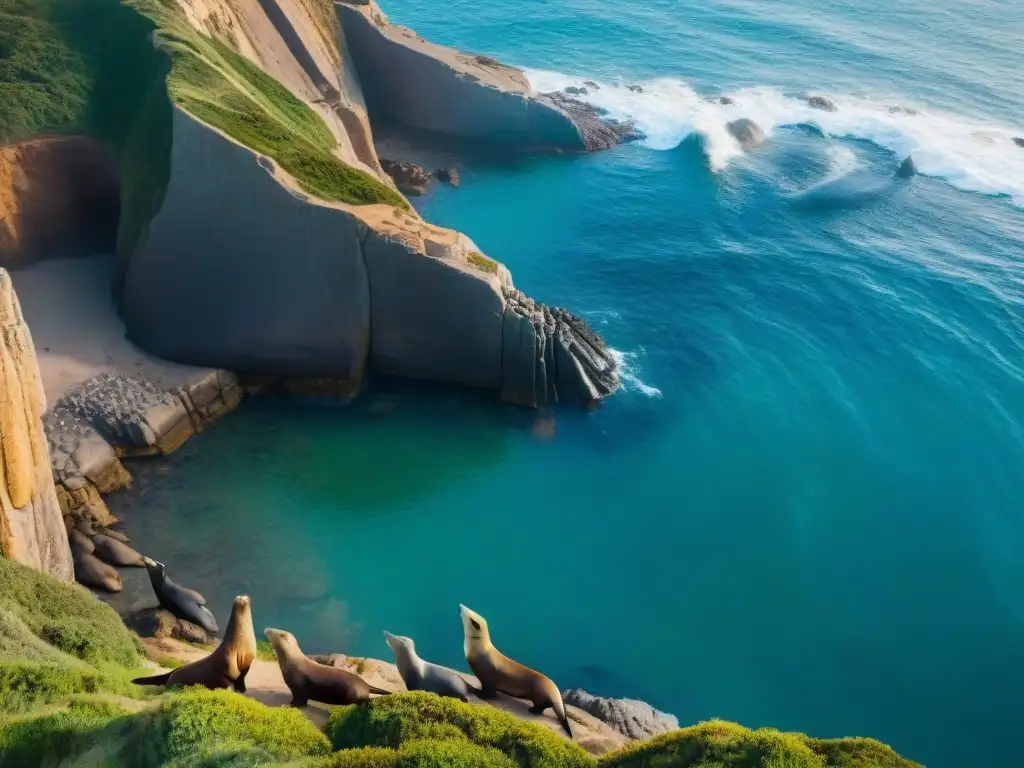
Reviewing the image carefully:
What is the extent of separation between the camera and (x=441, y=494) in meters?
25.2

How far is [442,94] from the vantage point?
153 feet

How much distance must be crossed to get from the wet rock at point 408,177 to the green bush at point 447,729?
3273 cm

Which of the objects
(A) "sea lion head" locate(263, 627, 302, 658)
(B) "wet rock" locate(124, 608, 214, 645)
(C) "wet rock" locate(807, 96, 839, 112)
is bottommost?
(B) "wet rock" locate(124, 608, 214, 645)

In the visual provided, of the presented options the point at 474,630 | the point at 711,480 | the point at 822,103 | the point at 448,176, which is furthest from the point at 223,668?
the point at 822,103

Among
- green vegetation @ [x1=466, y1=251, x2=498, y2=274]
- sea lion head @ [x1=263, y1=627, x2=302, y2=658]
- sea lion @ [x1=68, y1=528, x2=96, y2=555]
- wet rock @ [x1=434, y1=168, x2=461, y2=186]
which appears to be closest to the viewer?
sea lion head @ [x1=263, y1=627, x2=302, y2=658]

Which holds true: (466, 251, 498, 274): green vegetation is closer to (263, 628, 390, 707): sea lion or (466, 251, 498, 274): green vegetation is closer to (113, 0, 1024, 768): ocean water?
(113, 0, 1024, 768): ocean water

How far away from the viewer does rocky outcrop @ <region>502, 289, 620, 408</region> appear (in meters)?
27.5

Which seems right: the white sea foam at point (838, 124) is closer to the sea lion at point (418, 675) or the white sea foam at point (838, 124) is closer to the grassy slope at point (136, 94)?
the grassy slope at point (136, 94)

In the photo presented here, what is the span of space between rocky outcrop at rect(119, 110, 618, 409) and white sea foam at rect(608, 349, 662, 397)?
325cm

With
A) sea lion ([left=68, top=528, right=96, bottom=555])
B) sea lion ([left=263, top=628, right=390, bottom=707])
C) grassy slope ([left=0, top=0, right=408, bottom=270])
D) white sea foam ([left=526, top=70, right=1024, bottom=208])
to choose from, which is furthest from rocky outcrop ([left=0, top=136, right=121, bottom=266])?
white sea foam ([left=526, top=70, right=1024, bottom=208])

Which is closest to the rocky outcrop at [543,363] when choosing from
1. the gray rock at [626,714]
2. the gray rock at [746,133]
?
the gray rock at [626,714]

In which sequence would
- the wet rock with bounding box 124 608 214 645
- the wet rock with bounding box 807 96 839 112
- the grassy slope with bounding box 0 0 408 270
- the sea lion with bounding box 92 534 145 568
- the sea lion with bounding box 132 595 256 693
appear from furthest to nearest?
the wet rock with bounding box 807 96 839 112 → the grassy slope with bounding box 0 0 408 270 → the sea lion with bounding box 92 534 145 568 → the wet rock with bounding box 124 608 214 645 → the sea lion with bounding box 132 595 256 693

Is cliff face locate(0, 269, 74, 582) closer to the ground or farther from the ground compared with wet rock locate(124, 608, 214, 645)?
farther from the ground

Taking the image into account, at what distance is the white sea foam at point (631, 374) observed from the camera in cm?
2969
